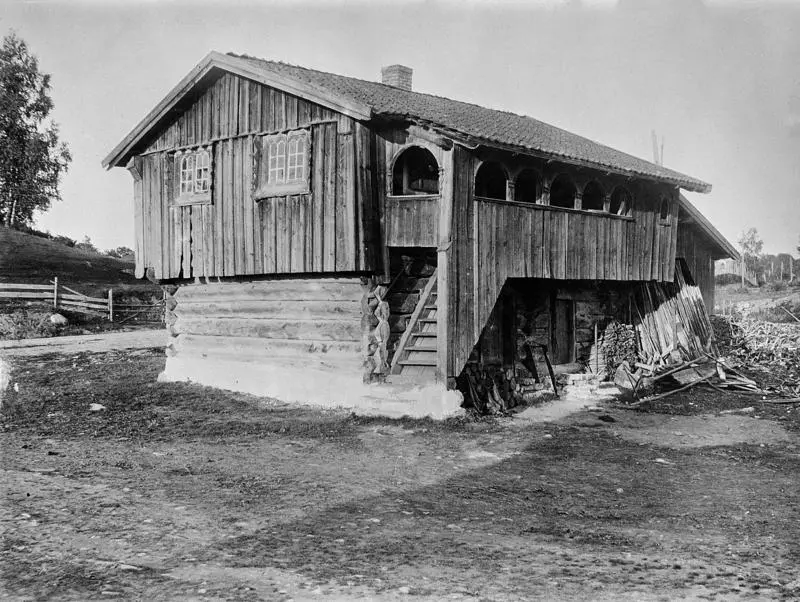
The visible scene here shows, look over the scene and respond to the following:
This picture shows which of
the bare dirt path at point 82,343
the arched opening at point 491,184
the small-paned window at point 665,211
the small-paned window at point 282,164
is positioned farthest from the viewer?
the bare dirt path at point 82,343

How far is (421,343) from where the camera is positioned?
1447cm

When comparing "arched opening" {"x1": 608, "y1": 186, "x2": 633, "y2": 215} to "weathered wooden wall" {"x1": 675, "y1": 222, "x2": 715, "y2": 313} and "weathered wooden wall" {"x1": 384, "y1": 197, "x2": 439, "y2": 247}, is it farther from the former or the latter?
"weathered wooden wall" {"x1": 384, "y1": 197, "x2": 439, "y2": 247}

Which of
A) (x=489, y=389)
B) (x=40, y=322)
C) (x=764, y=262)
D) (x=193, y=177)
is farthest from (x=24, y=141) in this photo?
(x=764, y=262)

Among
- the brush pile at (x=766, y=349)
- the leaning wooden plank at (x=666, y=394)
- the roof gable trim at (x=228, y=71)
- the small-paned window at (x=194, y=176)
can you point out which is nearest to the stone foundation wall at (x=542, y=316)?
the leaning wooden plank at (x=666, y=394)

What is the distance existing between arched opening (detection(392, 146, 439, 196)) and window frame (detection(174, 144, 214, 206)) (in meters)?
4.55

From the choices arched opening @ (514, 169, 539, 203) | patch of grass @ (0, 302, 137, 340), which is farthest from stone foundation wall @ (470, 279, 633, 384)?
patch of grass @ (0, 302, 137, 340)

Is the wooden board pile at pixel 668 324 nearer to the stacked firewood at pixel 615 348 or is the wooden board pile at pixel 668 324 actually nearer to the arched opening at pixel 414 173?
the stacked firewood at pixel 615 348

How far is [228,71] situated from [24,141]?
1325 inches

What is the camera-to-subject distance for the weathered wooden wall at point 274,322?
14914 millimetres

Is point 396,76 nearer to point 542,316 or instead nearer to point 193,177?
point 193,177

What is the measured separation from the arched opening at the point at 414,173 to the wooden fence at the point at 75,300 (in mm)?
21797

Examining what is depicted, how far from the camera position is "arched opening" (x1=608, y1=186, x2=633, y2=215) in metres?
17.9

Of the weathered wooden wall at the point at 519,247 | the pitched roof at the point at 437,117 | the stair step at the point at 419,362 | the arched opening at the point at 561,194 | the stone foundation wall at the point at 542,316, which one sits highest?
the pitched roof at the point at 437,117

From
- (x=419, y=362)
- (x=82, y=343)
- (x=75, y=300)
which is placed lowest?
(x=82, y=343)
